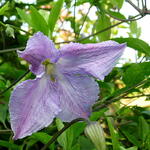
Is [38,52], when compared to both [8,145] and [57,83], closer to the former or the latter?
[57,83]

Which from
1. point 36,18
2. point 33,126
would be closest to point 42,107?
point 33,126

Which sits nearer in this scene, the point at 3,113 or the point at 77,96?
the point at 77,96

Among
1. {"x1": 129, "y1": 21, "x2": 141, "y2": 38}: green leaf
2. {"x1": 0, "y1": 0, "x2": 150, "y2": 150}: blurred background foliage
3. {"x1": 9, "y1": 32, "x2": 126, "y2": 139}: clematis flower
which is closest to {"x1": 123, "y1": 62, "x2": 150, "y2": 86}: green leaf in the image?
{"x1": 0, "y1": 0, "x2": 150, "y2": 150}: blurred background foliage

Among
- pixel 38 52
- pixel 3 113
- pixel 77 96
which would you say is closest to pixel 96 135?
pixel 77 96

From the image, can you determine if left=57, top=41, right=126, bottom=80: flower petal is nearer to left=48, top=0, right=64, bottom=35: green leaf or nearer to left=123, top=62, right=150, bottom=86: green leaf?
left=48, top=0, right=64, bottom=35: green leaf

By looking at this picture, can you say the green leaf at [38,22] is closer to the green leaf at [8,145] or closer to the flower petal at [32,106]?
the flower petal at [32,106]

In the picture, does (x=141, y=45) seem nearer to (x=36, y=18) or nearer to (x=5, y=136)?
(x=36, y=18)

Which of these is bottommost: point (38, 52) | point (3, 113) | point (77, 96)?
point (3, 113)

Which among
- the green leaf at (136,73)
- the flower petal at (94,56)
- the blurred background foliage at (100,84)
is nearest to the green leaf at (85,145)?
the blurred background foliage at (100,84)
